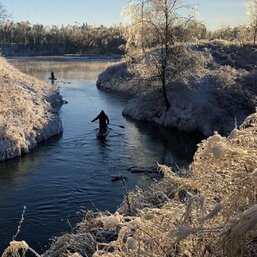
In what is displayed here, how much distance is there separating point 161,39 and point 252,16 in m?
35.2

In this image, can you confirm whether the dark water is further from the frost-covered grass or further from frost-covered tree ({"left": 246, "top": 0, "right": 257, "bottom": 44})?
frost-covered tree ({"left": 246, "top": 0, "right": 257, "bottom": 44})

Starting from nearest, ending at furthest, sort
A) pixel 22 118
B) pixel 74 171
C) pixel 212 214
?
pixel 212 214 < pixel 74 171 < pixel 22 118

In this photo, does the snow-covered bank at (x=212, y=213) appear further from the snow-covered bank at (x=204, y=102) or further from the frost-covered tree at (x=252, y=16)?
the frost-covered tree at (x=252, y=16)

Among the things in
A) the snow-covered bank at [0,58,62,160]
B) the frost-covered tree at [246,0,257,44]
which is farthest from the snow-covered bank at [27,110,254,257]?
the frost-covered tree at [246,0,257,44]

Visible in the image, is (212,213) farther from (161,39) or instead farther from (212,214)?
(161,39)

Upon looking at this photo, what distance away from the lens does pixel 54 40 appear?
150750mm

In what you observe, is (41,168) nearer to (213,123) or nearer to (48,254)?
(48,254)

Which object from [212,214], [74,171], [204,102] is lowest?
[74,171]

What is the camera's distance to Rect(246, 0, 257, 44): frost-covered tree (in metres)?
62.0

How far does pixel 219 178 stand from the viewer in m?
5.17

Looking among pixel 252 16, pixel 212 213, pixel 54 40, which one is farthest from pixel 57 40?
pixel 212 213

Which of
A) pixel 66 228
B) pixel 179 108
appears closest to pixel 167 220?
pixel 66 228

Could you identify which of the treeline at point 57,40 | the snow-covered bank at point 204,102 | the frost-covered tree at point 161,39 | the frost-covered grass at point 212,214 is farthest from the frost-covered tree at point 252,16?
the treeline at point 57,40

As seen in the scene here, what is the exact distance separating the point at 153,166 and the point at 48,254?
11.6m
